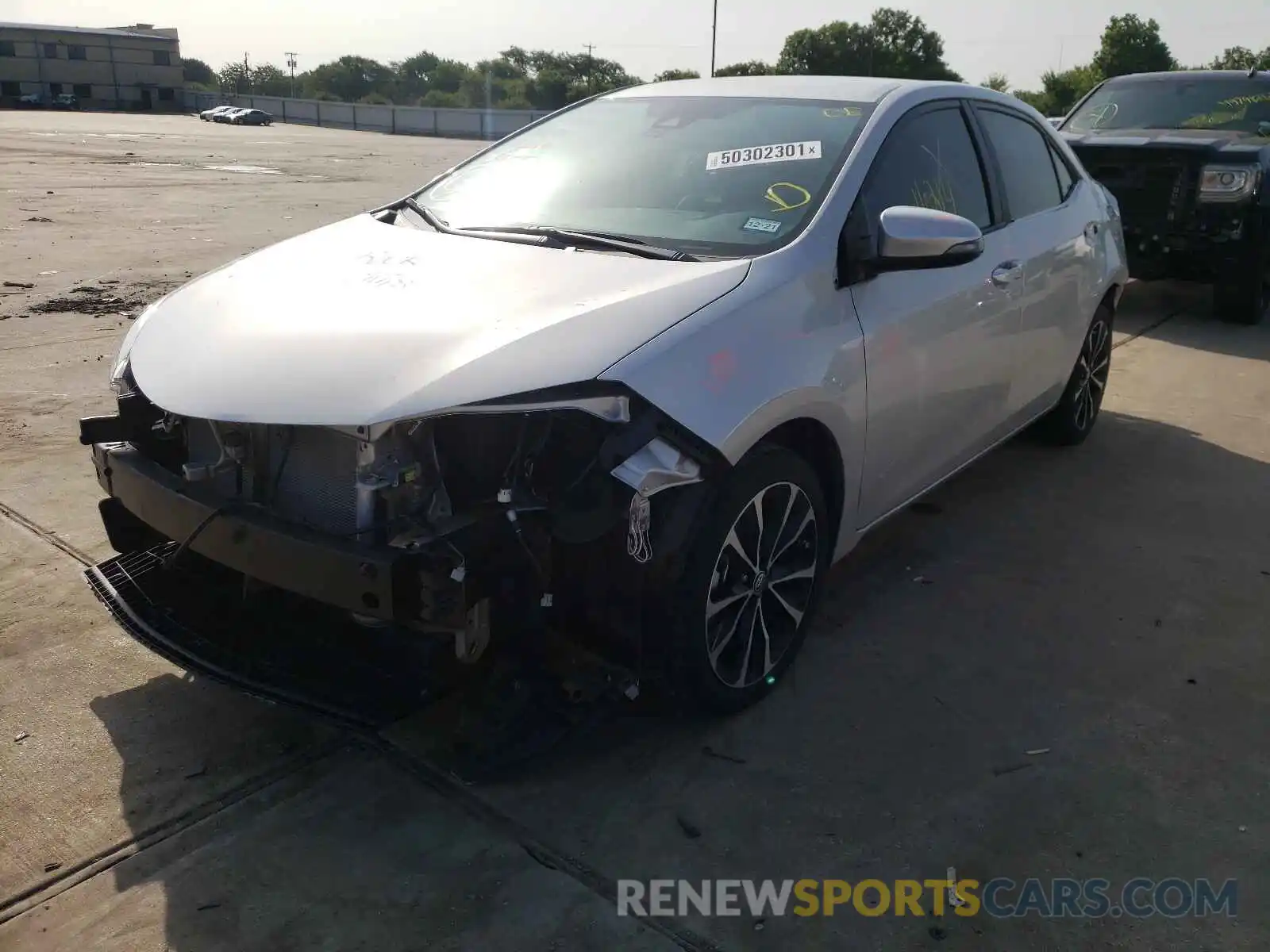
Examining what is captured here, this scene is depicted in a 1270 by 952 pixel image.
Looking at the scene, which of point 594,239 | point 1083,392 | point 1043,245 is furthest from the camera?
point 1083,392

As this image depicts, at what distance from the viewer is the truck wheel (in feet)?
28.3

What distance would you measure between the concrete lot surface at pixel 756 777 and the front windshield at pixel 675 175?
1.40 m

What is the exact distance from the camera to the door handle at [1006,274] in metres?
4.01

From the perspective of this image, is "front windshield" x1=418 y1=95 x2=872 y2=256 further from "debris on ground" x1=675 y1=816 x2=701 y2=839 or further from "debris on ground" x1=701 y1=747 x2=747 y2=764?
"debris on ground" x1=675 y1=816 x2=701 y2=839

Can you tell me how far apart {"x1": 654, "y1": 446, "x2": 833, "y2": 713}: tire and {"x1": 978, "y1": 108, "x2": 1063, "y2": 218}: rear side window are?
1946mm

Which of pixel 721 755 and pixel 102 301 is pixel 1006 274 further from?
pixel 102 301

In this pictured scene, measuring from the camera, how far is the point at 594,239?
10.8 ft

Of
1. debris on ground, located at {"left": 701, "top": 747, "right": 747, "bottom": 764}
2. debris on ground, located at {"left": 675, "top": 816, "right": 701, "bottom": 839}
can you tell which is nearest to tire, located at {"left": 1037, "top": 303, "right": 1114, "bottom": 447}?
debris on ground, located at {"left": 701, "top": 747, "right": 747, "bottom": 764}

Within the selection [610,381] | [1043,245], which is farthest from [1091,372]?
[610,381]

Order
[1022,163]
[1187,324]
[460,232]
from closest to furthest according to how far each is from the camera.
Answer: [460,232] → [1022,163] → [1187,324]

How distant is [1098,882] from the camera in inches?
99.0

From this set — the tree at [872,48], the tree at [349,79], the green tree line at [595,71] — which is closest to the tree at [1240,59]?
the green tree line at [595,71]

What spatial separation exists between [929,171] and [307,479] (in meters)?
2.39

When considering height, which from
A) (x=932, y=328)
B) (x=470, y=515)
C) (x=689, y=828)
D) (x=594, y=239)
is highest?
(x=594, y=239)
